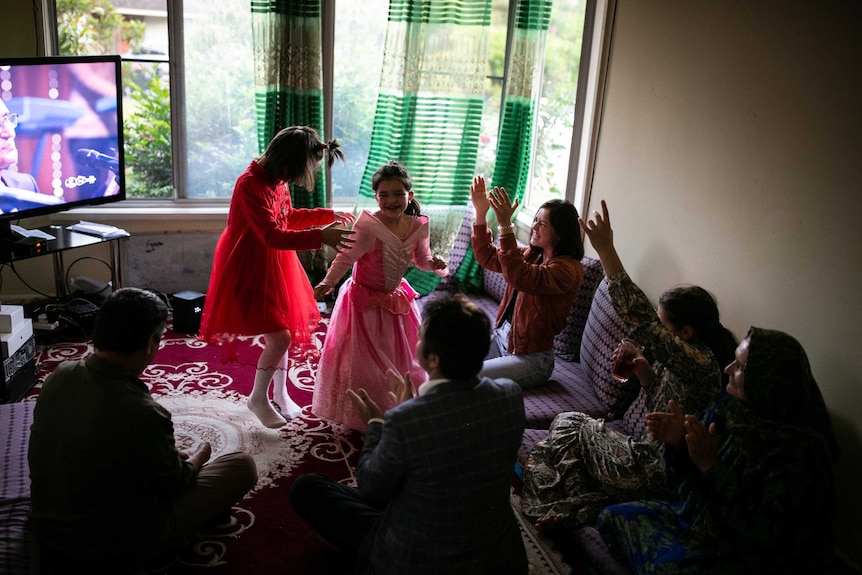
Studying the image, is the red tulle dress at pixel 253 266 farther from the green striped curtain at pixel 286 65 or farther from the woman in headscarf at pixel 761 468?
the woman in headscarf at pixel 761 468

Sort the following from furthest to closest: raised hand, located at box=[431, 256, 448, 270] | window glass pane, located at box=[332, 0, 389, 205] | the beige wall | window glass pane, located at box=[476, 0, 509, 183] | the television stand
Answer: window glass pane, located at box=[476, 0, 509, 183] < window glass pane, located at box=[332, 0, 389, 205] < the television stand < raised hand, located at box=[431, 256, 448, 270] < the beige wall

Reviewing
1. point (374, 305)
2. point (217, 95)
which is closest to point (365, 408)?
point (374, 305)

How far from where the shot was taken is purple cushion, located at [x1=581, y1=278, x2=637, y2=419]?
9.57ft

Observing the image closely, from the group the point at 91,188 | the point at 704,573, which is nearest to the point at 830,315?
the point at 704,573

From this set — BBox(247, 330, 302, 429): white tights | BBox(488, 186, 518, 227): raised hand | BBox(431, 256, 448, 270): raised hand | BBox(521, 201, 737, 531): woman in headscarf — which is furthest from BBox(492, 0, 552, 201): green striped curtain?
BBox(521, 201, 737, 531): woman in headscarf

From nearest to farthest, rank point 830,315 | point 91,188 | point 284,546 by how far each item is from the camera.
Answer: point 830,315 → point 284,546 → point 91,188

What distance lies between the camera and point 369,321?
3.05 metres

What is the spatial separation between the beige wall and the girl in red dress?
1323 millimetres

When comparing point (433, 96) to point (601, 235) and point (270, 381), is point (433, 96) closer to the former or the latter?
point (270, 381)

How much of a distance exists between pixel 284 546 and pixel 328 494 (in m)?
0.28

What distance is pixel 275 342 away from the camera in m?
3.08

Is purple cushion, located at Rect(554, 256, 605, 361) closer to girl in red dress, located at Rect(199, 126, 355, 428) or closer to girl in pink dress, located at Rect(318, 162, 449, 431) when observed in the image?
girl in pink dress, located at Rect(318, 162, 449, 431)

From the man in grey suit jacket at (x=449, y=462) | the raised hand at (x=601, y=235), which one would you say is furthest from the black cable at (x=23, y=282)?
the raised hand at (x=601, y=235)

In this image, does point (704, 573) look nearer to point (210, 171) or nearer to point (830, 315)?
point (830, 315)
